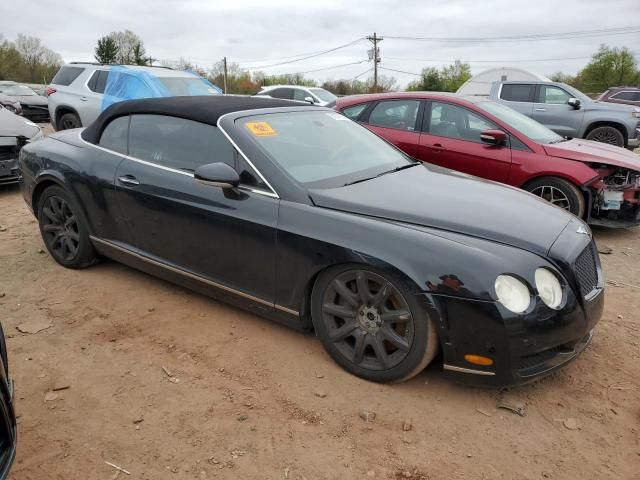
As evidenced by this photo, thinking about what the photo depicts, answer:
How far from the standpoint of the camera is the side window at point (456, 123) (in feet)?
19.4

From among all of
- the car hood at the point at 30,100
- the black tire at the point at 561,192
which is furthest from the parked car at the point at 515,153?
the car hood at the point at 30,100

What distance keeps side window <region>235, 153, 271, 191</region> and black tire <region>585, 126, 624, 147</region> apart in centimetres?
1060

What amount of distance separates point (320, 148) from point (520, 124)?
11.6ft

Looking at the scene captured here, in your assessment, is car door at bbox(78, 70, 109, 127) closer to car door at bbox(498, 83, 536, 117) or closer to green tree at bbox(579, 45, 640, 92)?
car door at bbox(498, 83, 536, 117)

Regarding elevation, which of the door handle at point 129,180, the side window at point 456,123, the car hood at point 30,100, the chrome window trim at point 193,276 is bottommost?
the chrome window trim at point 193,276

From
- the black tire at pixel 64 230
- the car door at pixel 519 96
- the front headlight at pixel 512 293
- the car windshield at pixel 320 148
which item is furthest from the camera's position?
the car door at pixel 519 96

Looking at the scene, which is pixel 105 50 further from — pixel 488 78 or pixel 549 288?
pixel 549 288

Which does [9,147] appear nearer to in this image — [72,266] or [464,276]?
[72,266]

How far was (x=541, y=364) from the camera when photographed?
2574 millimetres

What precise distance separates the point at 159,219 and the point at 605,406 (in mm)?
2922

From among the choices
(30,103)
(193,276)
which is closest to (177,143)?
(193,276)

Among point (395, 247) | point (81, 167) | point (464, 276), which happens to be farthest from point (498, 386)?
point (81, 167)

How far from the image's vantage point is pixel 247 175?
3.14 meters

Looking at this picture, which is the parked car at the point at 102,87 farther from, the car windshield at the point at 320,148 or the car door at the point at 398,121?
the car windshield at the point at 320,148
